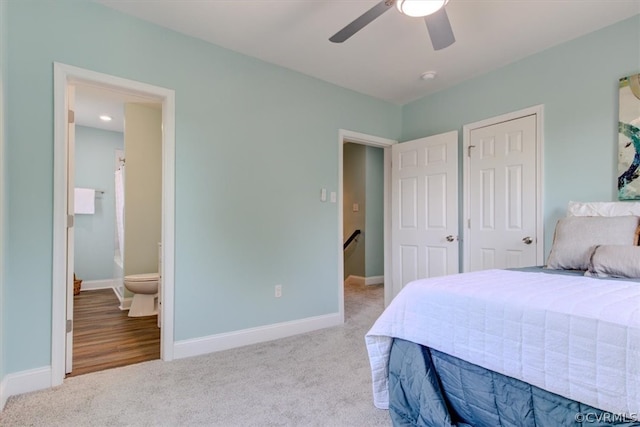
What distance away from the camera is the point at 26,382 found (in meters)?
1.99

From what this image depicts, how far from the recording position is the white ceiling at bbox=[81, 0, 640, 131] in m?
2.23

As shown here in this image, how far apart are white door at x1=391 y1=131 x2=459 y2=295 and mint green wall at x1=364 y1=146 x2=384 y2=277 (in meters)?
1.86

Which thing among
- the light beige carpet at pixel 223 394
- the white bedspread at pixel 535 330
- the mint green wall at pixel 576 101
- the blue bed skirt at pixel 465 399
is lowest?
the light beige carpet at pixel 223 394

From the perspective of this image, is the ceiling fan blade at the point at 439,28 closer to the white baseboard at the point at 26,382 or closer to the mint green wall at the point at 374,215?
the white baseboard at the point at 26,382

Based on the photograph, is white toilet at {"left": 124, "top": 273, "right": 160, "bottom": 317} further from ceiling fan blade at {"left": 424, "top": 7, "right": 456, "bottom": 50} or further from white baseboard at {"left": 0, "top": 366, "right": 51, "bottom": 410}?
ceiling fan blade at {"left": 424, "top": 7, "right": 456, "bottom": 50}

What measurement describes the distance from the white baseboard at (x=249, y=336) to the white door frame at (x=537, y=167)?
4.96 ft

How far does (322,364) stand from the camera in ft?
7.85

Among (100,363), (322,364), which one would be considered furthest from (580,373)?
(100,363)

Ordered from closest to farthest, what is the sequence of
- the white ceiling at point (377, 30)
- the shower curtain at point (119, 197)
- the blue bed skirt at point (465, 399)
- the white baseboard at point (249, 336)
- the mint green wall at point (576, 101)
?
the blue bed skirt at point (465, 399) < the white ceiling at point (377, 30) < the mint green wall at point (576, 101) < the white baseboard at point (249, 336) < the shower curtain at point (119, 197)

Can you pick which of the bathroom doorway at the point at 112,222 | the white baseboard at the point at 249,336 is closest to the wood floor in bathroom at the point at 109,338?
the bathroom doorway at the point at 112,222

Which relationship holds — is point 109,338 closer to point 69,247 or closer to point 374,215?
point 69,247

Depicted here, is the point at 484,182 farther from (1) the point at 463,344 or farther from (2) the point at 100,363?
(2) the point at 100,363

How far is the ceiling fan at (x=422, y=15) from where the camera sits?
5.47 ft

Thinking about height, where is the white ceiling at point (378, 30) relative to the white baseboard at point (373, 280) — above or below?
above
